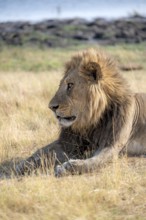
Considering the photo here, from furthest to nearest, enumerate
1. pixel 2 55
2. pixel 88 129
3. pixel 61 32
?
pixel 61 32 → pixel 2 55 → pixel 88 129

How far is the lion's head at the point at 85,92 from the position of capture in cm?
568

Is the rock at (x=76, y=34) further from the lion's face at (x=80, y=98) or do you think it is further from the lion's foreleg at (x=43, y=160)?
the lion's face at (x=80, y=98)

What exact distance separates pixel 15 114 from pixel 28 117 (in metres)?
0.20

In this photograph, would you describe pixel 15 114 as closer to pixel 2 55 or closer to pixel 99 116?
pixel 99 116

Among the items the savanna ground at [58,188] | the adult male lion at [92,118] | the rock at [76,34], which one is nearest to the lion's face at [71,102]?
the adult male lion at [92,118]

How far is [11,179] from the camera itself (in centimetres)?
550

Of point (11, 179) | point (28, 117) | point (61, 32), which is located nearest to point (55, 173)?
point (11, 179)

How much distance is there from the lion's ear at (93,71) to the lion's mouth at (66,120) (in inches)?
15.7

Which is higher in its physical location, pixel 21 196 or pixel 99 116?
pixel 99 116

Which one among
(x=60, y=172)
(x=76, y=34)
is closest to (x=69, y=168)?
(x=60, y=172)

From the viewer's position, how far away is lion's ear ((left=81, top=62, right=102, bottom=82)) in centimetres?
577

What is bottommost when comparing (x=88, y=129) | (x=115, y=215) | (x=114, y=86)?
(x=115, y=215)

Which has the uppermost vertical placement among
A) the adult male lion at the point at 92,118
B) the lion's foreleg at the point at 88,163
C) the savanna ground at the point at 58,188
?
the adult male lion at the point at 92,118

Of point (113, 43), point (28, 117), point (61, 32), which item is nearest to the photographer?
point (28, 117)
